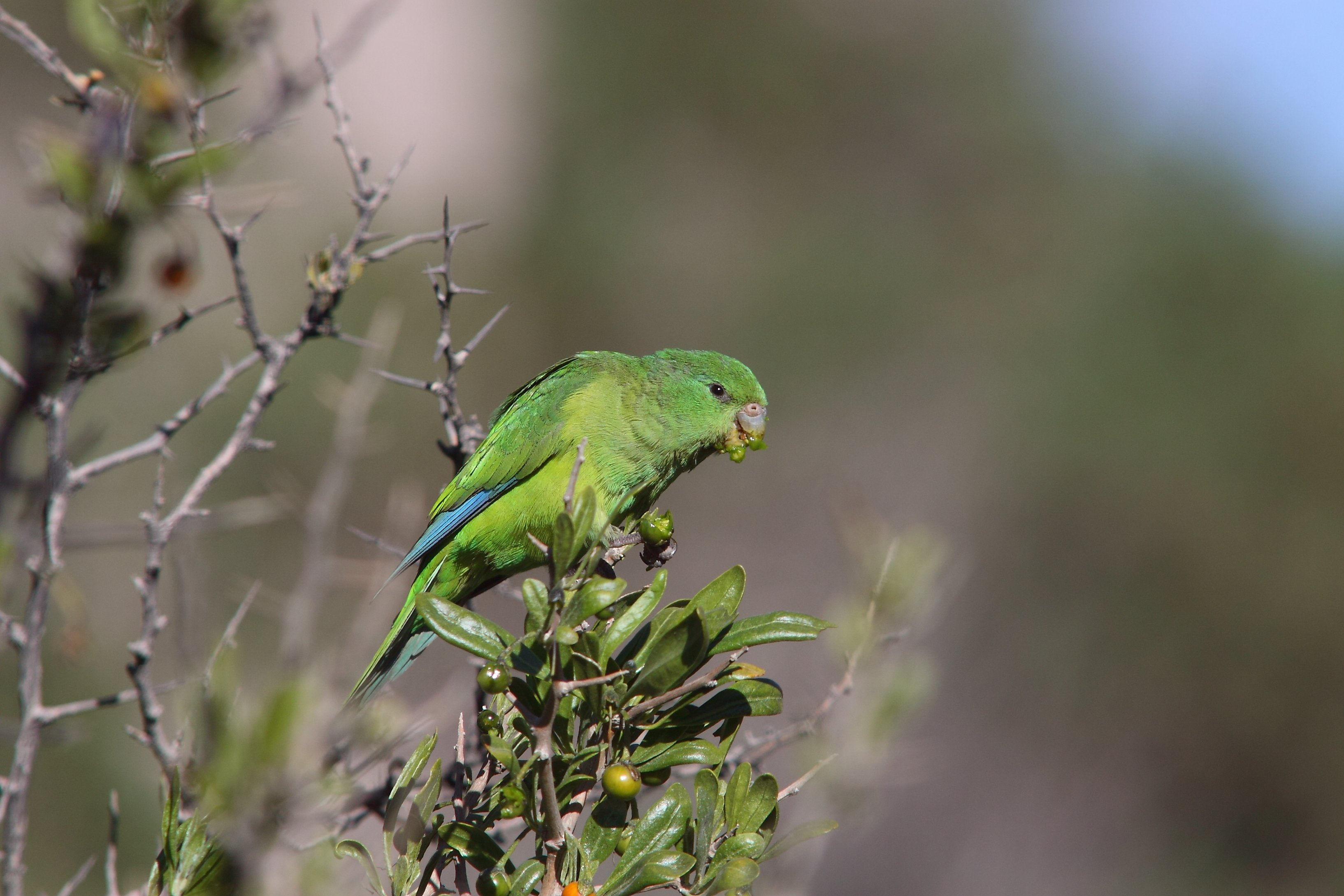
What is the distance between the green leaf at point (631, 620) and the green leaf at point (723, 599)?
0.09m

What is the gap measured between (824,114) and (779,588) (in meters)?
8.57

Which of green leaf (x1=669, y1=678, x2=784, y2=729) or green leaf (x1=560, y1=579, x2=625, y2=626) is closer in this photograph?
green leaf (x1=560, y1=579, x2=625, y2=626)

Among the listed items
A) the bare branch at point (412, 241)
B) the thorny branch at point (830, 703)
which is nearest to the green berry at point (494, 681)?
the thorny branch at point (830, 703)

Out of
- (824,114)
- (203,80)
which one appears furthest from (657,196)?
(203,80)

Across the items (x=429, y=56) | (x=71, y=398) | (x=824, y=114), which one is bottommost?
(x=71, y=398)

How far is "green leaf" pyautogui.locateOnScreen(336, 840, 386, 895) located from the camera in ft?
6.18

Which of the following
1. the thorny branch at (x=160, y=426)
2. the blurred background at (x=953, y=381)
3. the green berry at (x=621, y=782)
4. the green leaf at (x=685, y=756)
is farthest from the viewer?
the blurred background at (x=953, y=381)

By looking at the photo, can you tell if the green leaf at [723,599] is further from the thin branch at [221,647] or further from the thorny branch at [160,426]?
the thorny branch at [160,426]

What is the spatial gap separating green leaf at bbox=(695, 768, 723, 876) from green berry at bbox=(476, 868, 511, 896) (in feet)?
1.28

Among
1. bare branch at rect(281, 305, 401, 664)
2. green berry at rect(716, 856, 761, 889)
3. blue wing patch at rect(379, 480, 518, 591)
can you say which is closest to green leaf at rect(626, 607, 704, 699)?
Result: green berry at rect(716, 856, 761, 889)

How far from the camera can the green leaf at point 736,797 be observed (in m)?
2.07

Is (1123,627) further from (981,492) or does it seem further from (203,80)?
(203,80)

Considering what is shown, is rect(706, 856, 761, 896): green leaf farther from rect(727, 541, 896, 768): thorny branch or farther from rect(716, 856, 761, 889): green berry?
rect(727, 541, 896, 768): thorny branch

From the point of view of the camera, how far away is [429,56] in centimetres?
1884
